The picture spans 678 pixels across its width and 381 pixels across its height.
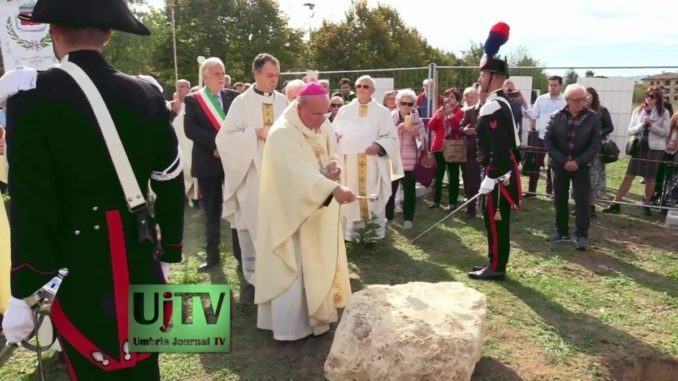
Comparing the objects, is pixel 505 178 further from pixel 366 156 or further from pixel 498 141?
pixel 366 156

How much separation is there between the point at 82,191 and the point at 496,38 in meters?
4.19

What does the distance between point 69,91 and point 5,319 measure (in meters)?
0.88

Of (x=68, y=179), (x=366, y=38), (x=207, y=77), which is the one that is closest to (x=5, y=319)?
(x=68, y=179)

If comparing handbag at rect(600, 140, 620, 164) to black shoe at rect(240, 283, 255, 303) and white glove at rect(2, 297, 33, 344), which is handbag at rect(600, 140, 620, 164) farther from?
white glove at rect(2, 297, 33, 344)

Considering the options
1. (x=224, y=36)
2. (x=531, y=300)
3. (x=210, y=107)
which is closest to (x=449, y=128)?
(x=531, y=300)

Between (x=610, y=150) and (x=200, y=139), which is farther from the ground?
(x=200, y=139)

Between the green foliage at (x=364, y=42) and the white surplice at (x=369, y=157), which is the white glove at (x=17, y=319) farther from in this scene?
the green foliage at (x=364, y=42)

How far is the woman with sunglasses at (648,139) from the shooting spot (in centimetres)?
796

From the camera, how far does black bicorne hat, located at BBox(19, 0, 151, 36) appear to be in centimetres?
195

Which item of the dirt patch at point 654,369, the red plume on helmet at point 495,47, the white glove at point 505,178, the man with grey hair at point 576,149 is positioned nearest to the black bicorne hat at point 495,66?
the red plume on helmet at point 495,47

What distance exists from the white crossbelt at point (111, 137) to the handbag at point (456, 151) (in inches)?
251

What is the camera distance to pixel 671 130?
7766mm

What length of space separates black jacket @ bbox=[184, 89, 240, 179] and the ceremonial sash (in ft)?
0.10

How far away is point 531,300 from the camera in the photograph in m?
4.93
